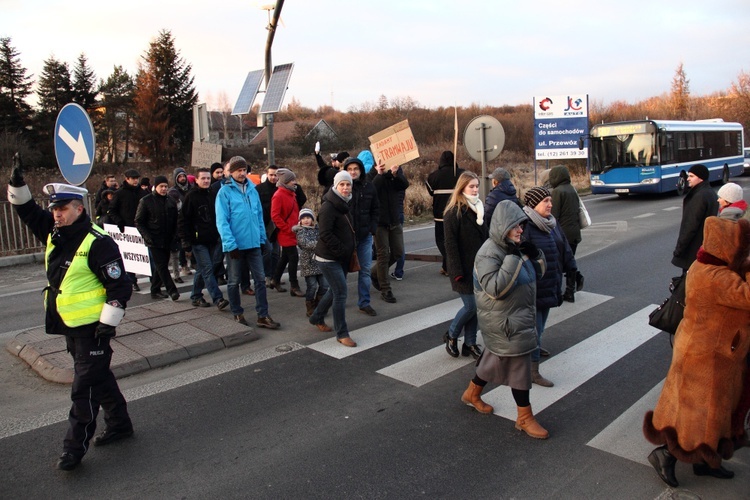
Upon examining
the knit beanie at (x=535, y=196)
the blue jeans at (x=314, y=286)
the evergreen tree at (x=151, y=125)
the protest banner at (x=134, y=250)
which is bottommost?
the blue jeans at (x=314, y=286)

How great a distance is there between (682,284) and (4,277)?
38.3 feet

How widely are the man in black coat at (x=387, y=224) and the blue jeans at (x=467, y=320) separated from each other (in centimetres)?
240

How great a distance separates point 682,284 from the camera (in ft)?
12.8

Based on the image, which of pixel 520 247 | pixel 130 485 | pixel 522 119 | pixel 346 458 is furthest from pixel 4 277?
pixel 522 119

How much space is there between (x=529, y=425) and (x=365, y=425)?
123cm

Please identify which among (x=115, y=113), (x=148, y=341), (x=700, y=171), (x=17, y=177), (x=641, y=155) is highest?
(x=115, y=113)

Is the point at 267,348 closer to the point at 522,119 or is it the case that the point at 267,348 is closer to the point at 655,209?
the point at 655,209

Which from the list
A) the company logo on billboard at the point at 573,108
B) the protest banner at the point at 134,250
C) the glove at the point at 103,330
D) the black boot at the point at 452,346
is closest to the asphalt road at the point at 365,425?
the black boot at the point at 452,346

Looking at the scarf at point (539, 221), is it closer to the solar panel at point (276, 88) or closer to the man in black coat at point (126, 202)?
the man in black coat at point (126, 202)

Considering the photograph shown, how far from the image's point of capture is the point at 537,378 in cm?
528

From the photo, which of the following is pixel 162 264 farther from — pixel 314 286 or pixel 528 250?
pixel 528 250

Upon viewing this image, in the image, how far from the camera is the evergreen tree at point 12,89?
159 feet

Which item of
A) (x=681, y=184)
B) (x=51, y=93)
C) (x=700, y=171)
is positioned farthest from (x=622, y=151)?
(x=51, y=93)

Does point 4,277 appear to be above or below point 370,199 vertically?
below
